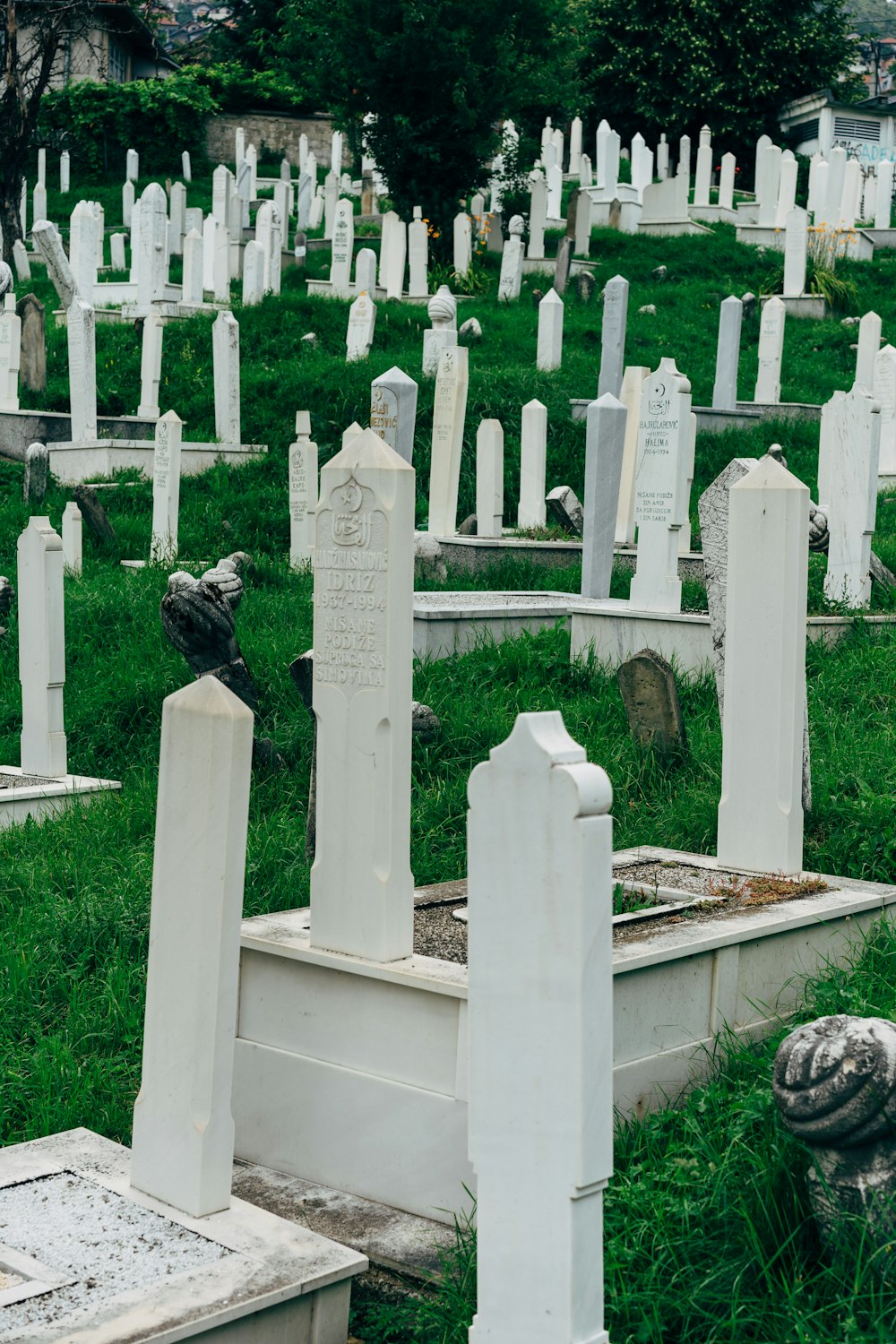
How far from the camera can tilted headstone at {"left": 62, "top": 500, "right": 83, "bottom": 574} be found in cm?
1147

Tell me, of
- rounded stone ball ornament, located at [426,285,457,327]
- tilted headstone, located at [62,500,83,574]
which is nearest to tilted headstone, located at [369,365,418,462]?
tilted headstone, located at [62,500,83,574]

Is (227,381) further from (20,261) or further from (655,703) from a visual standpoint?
(20,261)

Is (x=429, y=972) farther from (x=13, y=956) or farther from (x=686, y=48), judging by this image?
(x=686, y=48)

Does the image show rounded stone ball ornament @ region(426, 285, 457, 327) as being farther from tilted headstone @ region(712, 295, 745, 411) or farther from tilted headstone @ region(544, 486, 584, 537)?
tilted headstone @ region(712, 295, 745, 411)

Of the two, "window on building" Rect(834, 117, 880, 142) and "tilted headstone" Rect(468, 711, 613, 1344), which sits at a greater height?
"window on building" Rect(834, 117, 880, 142)

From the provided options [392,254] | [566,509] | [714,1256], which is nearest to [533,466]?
[566,509]

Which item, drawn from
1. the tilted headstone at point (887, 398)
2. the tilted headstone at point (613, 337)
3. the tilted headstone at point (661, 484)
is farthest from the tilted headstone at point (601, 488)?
the tilted headstone at point (887, 398)

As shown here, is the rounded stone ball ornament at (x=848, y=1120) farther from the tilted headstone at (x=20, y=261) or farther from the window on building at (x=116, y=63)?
the window on building at (x=116, y=63)

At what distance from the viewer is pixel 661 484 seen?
356 inches

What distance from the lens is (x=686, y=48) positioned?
36969mm

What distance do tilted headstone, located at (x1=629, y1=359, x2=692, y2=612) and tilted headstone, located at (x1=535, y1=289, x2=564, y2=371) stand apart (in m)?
8.74

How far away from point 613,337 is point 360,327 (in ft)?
14.3

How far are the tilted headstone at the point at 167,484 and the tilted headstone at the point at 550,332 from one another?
6.53 m

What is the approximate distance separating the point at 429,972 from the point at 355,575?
3.61ft
